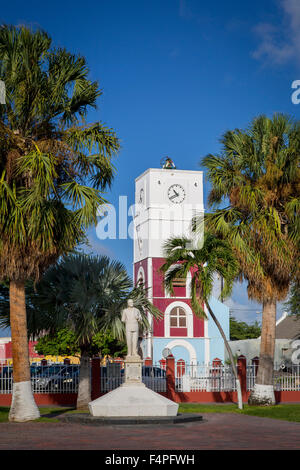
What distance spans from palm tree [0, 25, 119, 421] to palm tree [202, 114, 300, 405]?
493 cm

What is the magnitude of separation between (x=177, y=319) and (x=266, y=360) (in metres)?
31.9

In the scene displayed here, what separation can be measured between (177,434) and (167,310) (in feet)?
131

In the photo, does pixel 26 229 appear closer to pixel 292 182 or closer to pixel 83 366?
pixel 83 366

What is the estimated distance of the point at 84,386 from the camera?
74.7ft

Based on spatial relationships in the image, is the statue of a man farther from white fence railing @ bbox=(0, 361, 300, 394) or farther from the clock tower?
the clock tower

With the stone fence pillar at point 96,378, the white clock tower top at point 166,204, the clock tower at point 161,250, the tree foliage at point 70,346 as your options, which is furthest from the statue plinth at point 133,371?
the white clock tower top at point 166,204

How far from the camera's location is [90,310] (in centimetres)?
2191

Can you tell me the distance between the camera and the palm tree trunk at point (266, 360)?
22.7 m

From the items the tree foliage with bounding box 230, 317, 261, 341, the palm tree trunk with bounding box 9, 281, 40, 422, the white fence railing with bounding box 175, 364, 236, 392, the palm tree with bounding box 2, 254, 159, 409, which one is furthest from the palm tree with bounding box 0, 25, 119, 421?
the tree foliage with bounding box 230, 317, 261, 341

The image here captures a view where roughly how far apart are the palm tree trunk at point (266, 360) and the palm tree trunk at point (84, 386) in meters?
5.69

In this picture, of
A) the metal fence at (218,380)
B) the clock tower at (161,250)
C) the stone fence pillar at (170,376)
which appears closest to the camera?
the stone fence pillar at (170,376)

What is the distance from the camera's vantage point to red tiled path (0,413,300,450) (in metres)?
12.1

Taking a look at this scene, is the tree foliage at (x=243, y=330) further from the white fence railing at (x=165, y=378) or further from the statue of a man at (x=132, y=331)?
the statue of a man at (x=132, y=331)
